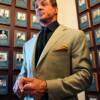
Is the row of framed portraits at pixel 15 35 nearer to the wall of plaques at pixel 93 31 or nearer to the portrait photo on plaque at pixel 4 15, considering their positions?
the portrait photo on plaque at pixel 4 15

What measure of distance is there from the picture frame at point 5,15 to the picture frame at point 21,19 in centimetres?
6

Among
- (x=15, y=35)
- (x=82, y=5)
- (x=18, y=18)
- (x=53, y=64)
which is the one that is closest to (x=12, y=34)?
(x=15, y=35)

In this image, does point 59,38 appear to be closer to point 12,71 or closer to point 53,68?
point 53,68

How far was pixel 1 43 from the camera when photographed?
1.18 metres

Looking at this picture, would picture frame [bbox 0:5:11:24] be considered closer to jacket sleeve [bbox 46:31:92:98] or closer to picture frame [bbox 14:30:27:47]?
picture frame [bbox 14:30:27:47]

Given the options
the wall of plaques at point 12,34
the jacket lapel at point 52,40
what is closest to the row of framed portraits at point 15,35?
the wall of plaques at point 12,34

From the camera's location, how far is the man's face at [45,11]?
3.17ft

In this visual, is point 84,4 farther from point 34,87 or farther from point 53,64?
point 34,87

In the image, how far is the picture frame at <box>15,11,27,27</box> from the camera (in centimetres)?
128

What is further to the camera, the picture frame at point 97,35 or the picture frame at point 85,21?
the picture frame at point 85,21

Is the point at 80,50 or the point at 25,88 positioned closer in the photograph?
the point at 25,88

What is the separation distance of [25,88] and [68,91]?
17cm

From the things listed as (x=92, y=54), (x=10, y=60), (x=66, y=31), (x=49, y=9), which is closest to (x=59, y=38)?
(x=66, y=31)

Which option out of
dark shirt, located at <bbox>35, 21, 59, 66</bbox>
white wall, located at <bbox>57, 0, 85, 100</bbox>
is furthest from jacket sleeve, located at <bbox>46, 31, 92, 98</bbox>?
white wall, located at <bbox>57, 0, 85, 100</bbox>
